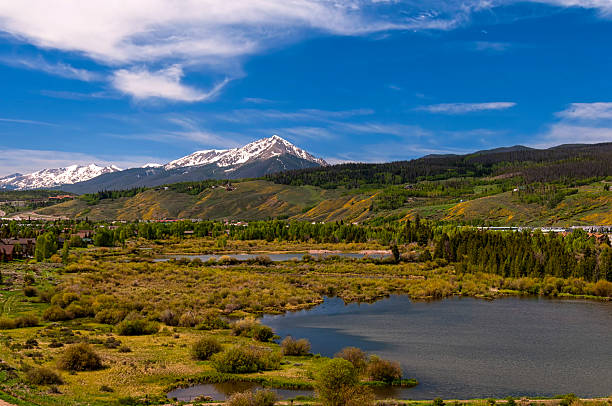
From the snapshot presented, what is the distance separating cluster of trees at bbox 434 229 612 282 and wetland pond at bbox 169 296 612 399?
14.5m

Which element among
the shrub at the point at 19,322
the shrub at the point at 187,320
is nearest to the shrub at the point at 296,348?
the shrub at the point at 187,320

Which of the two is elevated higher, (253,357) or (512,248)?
(512,248)

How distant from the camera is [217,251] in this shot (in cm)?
16862

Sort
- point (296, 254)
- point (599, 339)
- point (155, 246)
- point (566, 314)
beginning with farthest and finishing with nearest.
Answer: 1. point (155, 246)
2. point (296, 254)
3. point (566, 314)
4. point (599, 339)

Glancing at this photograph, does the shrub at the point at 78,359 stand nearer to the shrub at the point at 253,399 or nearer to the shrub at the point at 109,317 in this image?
the shrub at the point at 253,399

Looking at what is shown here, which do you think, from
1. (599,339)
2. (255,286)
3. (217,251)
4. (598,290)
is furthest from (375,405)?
(217,251)

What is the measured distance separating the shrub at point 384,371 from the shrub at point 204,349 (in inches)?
541

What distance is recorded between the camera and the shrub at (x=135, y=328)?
5072 cm

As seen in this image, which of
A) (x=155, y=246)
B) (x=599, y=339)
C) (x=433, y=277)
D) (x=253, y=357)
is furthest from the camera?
(x=155, y=246)

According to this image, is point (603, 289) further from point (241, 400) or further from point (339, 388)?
point (241, 400)

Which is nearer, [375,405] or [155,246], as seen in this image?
[375,405]

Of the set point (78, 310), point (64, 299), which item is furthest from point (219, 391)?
point (64, 299)

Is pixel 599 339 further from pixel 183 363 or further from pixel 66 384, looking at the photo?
pixel 66 384

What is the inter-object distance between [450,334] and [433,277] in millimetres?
47468
